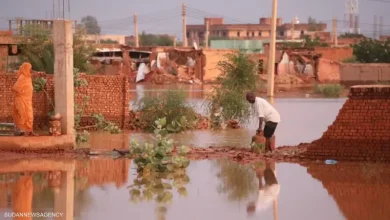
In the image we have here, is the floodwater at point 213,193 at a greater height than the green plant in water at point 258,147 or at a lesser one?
lesser

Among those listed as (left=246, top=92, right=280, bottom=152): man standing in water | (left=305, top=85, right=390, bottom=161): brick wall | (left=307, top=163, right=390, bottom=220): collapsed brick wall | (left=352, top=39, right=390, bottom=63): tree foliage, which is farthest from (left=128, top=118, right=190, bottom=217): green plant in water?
(left=352, top=39, right=390, bottom=63): tree foliage

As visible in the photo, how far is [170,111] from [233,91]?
2.31 metres

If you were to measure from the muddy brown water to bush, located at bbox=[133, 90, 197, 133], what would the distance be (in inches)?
230

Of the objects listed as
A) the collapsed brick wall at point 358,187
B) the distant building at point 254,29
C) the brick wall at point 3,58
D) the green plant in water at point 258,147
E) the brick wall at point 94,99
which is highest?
the distant building at point 254,29

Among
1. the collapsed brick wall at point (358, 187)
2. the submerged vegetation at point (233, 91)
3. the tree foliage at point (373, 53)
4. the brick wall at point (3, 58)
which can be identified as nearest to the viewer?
the collapsed brick wall at point (358, 187)

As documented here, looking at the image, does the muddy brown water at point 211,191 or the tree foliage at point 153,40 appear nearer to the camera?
the muddy brown water at point 211,191

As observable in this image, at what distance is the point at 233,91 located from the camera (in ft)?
Answer: 84.2

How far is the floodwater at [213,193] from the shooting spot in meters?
12.6

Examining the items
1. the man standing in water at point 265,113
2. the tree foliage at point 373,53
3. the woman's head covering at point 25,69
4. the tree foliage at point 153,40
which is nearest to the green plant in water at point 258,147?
the man standing in water at point 265,113

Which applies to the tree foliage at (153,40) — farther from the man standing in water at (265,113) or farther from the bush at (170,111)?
the man standing in water at (265,113)

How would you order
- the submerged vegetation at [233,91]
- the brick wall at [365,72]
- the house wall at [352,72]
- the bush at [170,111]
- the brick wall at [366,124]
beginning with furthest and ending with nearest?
1. the house wall at [352,72]
2. the brick wall at [365,72]
3. the submerged vegetation at [233,91]
4. the bush at [170,111]
5. the brick wall at [366,124]

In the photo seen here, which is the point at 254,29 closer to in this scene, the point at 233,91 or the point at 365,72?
the point at 365,72

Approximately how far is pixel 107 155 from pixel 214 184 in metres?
3.94

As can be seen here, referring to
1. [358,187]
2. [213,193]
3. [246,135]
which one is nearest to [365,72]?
[246,135]
